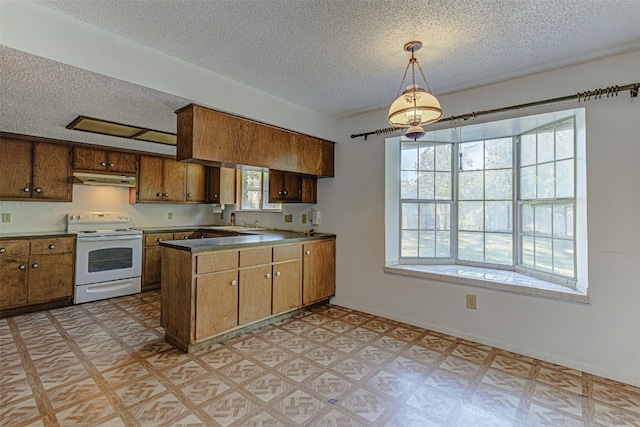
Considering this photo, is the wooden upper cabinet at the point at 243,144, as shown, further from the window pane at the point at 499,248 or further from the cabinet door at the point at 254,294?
the window pane at the point at 499,248

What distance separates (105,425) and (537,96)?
3766 mm

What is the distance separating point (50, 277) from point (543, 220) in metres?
5.42

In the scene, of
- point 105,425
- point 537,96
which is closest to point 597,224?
point 537,96

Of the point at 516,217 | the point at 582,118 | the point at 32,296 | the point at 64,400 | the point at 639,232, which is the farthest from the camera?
the point at 32,296

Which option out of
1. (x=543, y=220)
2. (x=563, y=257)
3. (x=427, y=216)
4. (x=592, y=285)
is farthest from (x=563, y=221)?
(x=427, y=216)

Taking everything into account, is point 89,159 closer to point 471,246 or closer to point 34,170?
point 34,170

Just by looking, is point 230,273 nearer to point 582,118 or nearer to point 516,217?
point 516,217

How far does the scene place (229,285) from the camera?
2838 millimetres

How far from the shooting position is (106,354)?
99.8 inches

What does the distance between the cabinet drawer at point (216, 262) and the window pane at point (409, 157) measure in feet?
7.10

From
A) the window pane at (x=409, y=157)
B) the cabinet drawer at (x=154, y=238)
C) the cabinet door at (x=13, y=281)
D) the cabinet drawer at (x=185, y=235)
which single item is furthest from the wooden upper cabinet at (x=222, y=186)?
the window pane at (x=409, y=157)

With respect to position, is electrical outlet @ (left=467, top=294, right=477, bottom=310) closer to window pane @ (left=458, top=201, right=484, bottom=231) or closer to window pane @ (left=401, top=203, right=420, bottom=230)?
window pane @ (left=458, top=201, right=484, bottom=231)

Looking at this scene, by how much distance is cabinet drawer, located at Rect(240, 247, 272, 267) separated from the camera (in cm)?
297

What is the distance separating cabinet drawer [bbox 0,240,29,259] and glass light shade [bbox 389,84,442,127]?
4.26 meters
